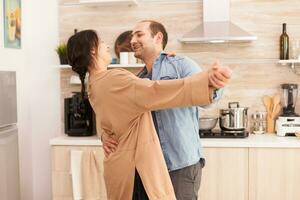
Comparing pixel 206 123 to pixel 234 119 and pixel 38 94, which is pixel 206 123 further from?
pixel 38 94

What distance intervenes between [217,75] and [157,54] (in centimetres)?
76

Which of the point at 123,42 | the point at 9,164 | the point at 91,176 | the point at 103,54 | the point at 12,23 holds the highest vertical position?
the point at 12,23

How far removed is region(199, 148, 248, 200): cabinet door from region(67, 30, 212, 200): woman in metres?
1.48

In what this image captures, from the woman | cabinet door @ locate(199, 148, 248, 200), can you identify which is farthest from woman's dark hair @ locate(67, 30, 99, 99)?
cabinet door @ locate(199, 148, 248, 200)

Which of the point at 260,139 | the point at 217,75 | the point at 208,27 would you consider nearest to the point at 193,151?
the point at 217,75

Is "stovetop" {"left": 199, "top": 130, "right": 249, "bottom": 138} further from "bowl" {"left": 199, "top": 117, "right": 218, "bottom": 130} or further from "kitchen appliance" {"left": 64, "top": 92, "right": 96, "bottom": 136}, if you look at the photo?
"kitchen appliance" {"left": 64, "top": 92, "right": 96, "bottom": 136}

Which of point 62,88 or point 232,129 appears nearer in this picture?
point 232,129

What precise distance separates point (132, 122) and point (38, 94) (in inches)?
92.2

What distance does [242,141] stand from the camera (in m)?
3.14

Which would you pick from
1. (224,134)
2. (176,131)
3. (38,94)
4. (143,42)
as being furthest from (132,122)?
(38,94)

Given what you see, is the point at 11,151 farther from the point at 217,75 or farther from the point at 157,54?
the point at 217,75

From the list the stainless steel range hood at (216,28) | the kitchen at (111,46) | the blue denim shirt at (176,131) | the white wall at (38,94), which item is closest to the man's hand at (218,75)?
the blue denim shirt at (176,131)

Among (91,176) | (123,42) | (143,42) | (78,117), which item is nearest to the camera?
(143,42)

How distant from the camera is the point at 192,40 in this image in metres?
3.37
